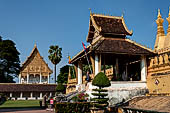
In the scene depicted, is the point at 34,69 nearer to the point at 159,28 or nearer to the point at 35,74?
the point at 35,74

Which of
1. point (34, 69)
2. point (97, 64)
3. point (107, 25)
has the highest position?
point (107, 25)

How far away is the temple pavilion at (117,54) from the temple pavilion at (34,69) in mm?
30578

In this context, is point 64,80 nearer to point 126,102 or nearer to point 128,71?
point 128,71

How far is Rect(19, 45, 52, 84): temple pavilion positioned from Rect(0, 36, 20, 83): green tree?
7.72 meters

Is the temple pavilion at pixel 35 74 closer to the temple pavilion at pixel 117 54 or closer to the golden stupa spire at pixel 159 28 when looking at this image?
the temple pavilion at pixel 117 54

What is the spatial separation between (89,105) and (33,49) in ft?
135

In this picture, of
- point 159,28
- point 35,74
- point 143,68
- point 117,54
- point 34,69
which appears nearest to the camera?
point 143,68

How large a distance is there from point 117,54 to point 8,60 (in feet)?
98.1

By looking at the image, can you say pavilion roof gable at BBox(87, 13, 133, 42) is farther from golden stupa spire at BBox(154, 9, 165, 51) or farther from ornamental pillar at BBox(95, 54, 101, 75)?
golden stupa spire at BBox(154, 9, 165, 51)

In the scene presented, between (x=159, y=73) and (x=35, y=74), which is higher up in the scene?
(x=35, y=74)

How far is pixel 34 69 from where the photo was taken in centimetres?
5338

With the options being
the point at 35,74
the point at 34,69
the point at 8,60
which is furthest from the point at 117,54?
the point at 35,74

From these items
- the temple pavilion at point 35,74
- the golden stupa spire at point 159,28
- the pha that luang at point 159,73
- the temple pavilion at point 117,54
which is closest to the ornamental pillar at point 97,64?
the temple pavilion at point 117,54

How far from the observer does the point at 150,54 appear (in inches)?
703
